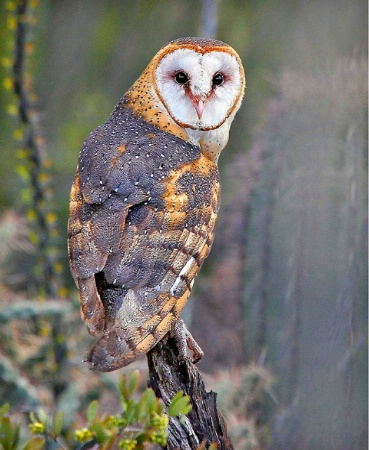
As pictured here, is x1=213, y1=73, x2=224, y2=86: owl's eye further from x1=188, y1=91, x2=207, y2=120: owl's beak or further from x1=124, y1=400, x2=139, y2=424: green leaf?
x1=124, y1=400, x2=139, y2=424: green leaf

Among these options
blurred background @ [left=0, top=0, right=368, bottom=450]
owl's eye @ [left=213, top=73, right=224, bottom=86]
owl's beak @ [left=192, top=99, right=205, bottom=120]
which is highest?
owl's eye @ [left=213, top=73, right=224, bottom=86]

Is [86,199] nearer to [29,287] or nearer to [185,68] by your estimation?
[185,68]

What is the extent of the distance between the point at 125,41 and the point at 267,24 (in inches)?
53.3

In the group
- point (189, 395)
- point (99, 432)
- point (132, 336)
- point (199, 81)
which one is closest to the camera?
point (99, 432)

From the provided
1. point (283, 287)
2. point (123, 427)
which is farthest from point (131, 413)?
point (283, 287)

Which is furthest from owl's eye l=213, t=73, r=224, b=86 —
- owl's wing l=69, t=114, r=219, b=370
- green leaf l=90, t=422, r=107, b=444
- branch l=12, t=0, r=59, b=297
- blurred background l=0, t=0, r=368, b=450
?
green leaf l=90, t=422, r=107, b=444

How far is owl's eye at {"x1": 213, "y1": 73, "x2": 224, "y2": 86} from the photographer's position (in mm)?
2627

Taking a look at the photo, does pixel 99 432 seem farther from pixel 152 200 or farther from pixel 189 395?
pixel 152 200

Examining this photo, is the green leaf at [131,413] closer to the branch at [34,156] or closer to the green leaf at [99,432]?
the green leaf at [99,432]

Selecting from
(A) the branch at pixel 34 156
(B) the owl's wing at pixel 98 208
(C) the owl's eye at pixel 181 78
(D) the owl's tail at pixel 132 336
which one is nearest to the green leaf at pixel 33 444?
(D) the owl's tail at pixel 132 336

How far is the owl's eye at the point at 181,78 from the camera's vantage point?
8.60 feet

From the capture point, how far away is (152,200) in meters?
2.38

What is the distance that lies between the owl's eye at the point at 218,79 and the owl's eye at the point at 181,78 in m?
0.10

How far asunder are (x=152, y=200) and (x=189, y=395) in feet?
2.01
